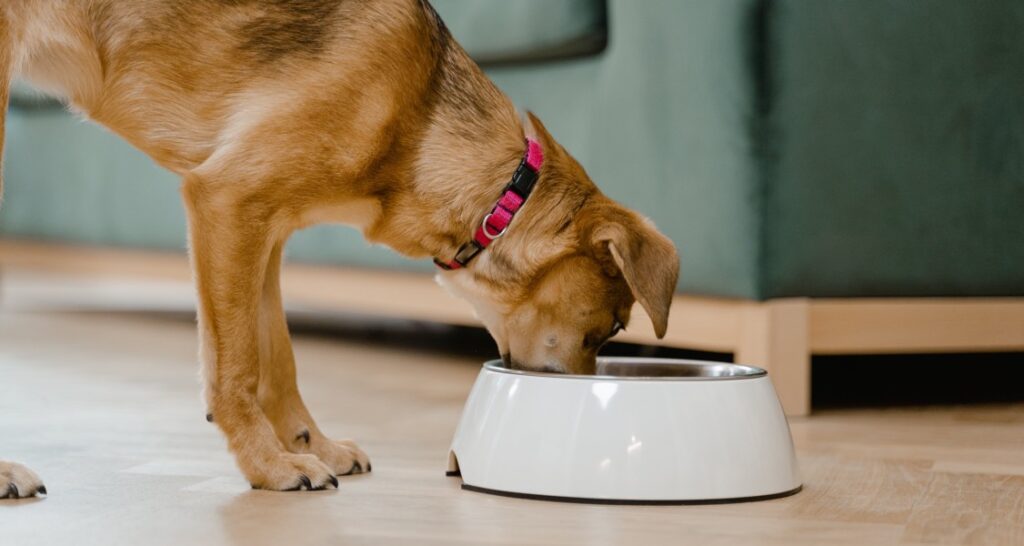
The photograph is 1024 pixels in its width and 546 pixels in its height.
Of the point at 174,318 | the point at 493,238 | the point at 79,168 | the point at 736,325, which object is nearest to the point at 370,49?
the point at 493,238

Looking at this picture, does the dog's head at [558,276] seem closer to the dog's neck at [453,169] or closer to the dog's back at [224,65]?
the dog's neck at [453,169]

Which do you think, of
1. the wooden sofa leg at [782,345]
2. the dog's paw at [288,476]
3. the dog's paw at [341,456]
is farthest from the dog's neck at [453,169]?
the wooden sofa leg at [782,345]

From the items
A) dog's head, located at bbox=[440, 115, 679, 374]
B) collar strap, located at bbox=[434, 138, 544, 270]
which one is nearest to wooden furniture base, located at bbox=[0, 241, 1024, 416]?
dog's head, located at bbox=[440, 115, 679, 374]

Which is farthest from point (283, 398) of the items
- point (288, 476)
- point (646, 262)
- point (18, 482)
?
point (646, 262)

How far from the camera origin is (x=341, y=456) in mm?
2129

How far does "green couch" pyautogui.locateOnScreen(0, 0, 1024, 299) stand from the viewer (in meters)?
2.70

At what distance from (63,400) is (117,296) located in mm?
4003

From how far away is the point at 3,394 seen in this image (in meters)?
2.96

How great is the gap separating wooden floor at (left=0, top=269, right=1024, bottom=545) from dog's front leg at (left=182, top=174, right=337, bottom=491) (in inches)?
3.5

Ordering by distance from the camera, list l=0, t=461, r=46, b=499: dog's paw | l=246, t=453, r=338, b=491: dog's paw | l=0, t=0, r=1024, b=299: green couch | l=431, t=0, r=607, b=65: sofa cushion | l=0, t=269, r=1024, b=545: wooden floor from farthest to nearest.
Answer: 1. l=431, t=0, r=607, b=65: sofa cushion
2. l=0, t=0, r=1024, b=299: green couch
3. l=246, t=453, r=338, b=491: dog's paw
4. l=0, t=461, r=46, b=499: dog's paw
5. l=0, t=269, r=1024, b=545: wooden floor

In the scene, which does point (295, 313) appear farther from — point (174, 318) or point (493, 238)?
point (493, 238)

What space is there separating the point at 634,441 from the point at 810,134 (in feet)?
3.58

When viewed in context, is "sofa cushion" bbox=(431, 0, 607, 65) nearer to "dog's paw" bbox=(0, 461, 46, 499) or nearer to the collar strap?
the collar strap

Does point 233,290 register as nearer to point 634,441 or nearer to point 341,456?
point 341,456
